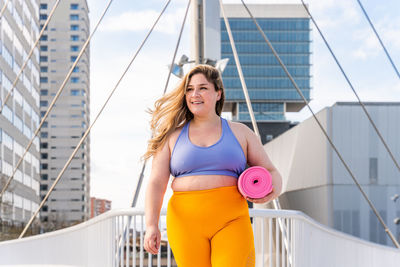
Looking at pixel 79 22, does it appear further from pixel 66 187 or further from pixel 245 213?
pixel 245 213

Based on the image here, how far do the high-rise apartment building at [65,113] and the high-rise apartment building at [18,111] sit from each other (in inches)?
1229

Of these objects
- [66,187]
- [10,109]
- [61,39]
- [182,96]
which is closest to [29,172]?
[10,109]

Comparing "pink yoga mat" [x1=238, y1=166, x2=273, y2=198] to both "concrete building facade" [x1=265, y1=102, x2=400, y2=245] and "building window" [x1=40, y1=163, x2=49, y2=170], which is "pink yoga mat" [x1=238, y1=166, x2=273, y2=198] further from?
"building window" [x1=40, y1=163, x2=49, y2=170]

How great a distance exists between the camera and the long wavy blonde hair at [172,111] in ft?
6.62

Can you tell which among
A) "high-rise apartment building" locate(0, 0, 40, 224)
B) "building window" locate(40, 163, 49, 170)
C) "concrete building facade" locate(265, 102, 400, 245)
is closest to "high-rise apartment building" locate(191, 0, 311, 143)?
"high-rise apartment building" locate(0, 0, 40, 224)

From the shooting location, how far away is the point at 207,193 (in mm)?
1899

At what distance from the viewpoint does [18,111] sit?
150ft

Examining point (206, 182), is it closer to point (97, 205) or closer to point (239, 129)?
point (239, 129)

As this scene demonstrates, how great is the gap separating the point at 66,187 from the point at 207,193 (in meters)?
87.0

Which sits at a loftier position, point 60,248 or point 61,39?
point 61,39

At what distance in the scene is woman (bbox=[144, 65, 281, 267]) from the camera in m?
1.88

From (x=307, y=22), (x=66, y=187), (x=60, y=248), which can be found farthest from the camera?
(x=66, y=187)

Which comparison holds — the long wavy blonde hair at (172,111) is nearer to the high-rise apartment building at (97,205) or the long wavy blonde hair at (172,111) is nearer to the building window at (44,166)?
the building window at (44,166)

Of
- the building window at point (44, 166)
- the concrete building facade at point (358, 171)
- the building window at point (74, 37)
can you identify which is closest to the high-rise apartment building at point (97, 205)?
the building window at point (44, 166)
